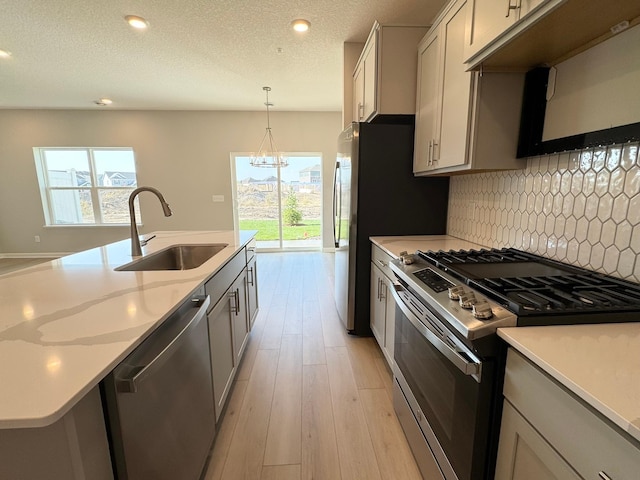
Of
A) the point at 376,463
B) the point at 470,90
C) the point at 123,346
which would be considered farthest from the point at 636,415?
the point at 470,90

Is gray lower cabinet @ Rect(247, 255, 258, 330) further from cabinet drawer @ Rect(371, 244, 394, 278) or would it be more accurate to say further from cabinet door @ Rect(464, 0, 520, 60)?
cabinet door @ Rect(464, 0, 520, 60)

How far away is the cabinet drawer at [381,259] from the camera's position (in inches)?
75.6

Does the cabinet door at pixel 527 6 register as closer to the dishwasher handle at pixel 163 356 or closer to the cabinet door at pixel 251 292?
the dishwasher handle at pixel 163 356

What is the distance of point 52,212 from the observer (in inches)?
225

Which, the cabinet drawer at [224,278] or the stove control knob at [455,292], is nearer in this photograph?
the stove control knob at [455,292]

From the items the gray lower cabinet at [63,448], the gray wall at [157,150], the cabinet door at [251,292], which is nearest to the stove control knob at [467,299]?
the gray lower cabinet at [63,448]

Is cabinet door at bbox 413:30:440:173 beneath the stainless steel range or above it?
above

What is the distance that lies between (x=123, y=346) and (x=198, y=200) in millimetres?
5278

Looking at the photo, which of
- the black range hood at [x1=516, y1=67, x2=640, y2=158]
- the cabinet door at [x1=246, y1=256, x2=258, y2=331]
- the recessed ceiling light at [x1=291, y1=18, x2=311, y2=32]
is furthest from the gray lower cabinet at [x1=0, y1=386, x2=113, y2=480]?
the recessed ceiling light at [x1=291, y1=18, x2=311, y2=32]

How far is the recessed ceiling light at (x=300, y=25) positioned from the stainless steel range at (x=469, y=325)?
92.9 inches

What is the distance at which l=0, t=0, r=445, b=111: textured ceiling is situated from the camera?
7.85ft

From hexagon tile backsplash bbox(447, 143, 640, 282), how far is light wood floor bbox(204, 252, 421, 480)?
1.21m

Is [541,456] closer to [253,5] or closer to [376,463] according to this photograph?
[376,463]

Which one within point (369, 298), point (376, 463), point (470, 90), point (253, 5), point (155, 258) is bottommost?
point (376, 463)
